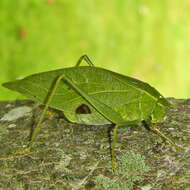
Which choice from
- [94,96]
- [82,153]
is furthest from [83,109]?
[82,153]

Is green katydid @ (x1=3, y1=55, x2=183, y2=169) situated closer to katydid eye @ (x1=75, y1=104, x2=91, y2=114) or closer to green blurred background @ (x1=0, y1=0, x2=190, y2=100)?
katydid eye @ (x1=75, y1=104, x2=91, y2=114)

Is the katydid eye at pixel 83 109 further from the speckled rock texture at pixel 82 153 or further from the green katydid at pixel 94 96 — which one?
the speckled rock texture at pixel 82 153

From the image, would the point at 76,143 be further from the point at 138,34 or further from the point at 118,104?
the point at 138,34

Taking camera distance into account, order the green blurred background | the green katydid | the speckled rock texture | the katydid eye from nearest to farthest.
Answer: the speckled rock texture
the green katydid
the katydid eye
the green blurred background

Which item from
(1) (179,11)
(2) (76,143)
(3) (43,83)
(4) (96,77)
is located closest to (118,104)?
(4) (96,77)

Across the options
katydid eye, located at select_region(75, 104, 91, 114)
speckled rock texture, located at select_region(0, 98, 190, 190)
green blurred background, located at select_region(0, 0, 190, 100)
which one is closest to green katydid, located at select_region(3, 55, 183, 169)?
katydid eye, located at select_region(75, 104, 91, 114)


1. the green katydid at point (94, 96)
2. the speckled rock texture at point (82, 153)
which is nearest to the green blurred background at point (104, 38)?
the speckled rock texture at point (82, 153)

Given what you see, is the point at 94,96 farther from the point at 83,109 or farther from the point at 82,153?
the point at 82,153
